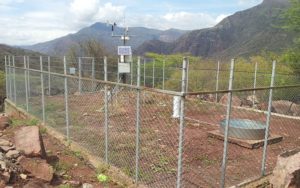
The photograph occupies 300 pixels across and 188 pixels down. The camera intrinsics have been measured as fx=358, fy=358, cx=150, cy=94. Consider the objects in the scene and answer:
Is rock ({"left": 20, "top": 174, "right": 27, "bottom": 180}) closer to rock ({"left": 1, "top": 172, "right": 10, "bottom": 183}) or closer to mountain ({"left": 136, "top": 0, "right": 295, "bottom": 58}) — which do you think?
rock ({"left": 1, "top": 172, "right": 10, "bottom": 183})

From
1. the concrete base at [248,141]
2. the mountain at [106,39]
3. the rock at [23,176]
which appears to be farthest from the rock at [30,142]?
the mountain at [106,39]

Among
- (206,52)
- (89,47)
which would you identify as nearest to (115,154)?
(89,47)

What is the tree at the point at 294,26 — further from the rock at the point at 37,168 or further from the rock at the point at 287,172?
the rock at the point at 37,168

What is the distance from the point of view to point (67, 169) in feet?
25.0

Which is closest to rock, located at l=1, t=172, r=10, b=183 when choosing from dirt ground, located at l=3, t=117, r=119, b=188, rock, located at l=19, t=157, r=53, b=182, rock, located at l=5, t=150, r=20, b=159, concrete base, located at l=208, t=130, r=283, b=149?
dirt ground, located at l=3, t=117, r=119, b=188

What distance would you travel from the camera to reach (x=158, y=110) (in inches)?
518

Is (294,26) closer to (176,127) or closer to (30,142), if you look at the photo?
(176,127)

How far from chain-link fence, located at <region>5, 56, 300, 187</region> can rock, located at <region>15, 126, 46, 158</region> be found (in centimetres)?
120

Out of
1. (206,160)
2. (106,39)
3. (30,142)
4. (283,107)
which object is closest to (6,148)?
(30,142)

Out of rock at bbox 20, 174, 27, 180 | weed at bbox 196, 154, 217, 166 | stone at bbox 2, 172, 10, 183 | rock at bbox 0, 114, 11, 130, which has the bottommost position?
rock at bbox 0, 114, 11, 130

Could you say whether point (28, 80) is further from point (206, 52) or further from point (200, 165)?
point (206, 52)

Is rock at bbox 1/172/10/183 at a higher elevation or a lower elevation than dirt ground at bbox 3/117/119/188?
higher

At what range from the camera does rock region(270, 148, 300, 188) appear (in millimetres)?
5906

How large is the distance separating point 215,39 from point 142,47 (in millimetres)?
22196
